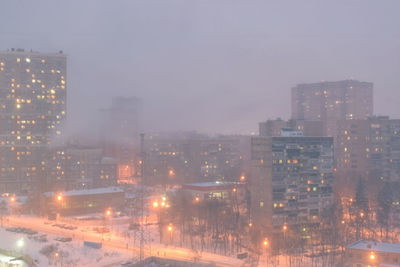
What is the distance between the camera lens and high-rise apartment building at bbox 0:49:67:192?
38.2 metres

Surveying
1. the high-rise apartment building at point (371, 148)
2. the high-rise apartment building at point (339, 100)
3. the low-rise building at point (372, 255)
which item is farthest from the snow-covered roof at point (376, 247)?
the high-rise apartment building at point (339, 100)

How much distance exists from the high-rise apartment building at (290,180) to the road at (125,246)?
199 inches

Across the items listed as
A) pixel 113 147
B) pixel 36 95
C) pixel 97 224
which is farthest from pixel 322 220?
pixel 113 147

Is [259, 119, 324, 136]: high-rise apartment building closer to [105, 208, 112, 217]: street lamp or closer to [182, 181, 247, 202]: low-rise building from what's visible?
[182, 181, 247, 202]: low-rise building

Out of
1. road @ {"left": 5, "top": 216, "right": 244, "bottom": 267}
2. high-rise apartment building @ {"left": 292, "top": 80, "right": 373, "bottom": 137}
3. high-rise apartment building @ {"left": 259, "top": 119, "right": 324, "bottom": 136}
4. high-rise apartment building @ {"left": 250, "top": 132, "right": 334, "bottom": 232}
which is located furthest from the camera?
high-rise apartment building @ {"left": 292, "top": 80, "right": 373, "bottom": 137}

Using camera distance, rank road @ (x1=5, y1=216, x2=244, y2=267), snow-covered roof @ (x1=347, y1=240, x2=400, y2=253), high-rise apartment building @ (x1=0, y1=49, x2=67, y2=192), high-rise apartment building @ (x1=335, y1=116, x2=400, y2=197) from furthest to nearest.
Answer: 1. high-rise apartment building @ (x1=335, y1=116, x2=400, y2=197)
2. high-rise apartment building @ (x1=0, y1=49, x2=67, y2=192)
3. road @ (x1=5, y1=216, x2=244, y2=267)
4. snow-covered roof @ (x1=347, y1=240, x2=400, y2=253)

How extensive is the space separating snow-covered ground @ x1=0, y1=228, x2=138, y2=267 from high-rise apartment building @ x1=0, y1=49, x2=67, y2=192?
57.1ft

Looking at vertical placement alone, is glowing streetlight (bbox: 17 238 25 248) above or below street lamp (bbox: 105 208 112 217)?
below

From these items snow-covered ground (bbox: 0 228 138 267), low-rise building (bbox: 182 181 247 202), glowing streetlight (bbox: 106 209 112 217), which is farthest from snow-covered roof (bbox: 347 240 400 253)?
glowing streetlight (bbox: 106 209 112 217)

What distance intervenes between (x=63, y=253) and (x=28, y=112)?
26036mm

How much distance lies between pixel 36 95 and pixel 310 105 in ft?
143

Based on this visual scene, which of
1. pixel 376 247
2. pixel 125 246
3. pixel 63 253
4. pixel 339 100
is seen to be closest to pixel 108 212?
pixel 125 246

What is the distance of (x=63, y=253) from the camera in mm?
18469

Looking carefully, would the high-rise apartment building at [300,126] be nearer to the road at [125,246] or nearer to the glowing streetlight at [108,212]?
the glowing streetlight at [108,212]
